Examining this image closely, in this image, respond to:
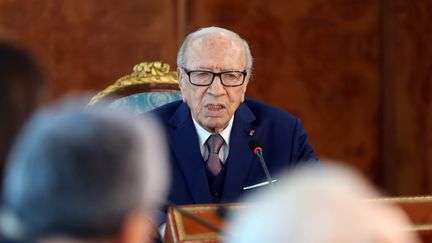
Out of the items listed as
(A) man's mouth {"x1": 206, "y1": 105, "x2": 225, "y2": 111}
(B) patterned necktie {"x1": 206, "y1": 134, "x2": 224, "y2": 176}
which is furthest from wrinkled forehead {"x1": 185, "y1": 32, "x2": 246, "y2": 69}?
(B) patterned necktie {"x1": 206, "y1": 134, "x2": 224, "y2": 176}

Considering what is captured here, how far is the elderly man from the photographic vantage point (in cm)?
341

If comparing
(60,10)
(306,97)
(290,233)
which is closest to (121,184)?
(290,233)

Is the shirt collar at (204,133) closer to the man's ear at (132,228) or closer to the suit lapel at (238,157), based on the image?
the suit lapel at (238,157)

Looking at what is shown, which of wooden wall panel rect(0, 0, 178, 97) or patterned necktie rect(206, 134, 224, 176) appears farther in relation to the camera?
wooden wall panel rect(0, 0, 178, 97)

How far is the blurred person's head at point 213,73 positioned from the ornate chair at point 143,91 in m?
0.22

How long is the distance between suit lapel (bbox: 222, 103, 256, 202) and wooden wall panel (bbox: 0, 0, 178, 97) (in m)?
1.86

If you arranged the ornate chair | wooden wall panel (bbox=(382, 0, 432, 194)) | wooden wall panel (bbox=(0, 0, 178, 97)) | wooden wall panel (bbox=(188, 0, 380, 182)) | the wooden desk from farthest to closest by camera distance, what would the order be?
1. wooden wall panel (bbox=(382, 0, 432, 194))
2. wooden wall panel (bbox=(188, 0, 380, 182))
3. wooden wall panel (bbox=(0, 0, 178, 97))
4. the ornate chair
5. the wooden desk

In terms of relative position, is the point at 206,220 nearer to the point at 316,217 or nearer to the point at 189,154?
the point at 189,154

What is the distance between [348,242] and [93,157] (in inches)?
11.6

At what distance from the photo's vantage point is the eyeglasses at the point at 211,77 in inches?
140

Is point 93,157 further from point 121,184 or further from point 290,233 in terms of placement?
point 290,233

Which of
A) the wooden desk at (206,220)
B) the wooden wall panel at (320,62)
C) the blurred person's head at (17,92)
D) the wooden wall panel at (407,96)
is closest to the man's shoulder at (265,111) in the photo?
the wooden desk at (206,220)

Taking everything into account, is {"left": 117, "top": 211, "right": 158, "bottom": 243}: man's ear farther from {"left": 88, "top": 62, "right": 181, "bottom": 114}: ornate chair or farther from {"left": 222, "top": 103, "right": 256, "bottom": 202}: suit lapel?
{"left": 88, "top": 62, "right": 181, "bottom": 114}: ornate chair

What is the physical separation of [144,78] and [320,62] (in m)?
2.15
